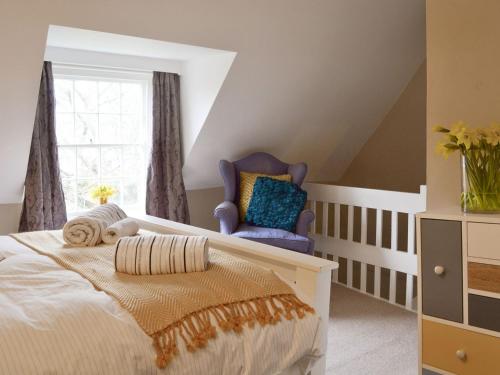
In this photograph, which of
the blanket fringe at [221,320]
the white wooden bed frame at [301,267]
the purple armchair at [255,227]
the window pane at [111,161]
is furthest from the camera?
the window pane at [111,161]

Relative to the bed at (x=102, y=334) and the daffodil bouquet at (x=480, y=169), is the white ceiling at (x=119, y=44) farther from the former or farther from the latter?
the daffodil bouquet at (x=480, y=169)

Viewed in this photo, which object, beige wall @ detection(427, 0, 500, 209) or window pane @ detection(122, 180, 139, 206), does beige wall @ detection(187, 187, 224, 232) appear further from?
beige wall @ detection(427, 0, 500, 209)

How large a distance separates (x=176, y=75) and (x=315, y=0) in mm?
1417

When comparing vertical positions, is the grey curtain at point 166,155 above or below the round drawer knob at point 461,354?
above

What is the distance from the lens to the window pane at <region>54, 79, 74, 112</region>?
158 inches

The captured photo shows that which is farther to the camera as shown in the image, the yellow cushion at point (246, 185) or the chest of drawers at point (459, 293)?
the yellow cushion at point (246, 185)

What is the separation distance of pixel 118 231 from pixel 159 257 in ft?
1.73

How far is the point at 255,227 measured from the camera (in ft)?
14.2

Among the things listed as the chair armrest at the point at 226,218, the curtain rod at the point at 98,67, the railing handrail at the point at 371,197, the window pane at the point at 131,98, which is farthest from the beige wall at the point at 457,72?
the window pane at the point at 131,98

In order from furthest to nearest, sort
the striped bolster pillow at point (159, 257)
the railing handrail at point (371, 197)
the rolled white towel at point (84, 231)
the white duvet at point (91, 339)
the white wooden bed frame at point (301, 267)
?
the railing handrail at point (371, 197)
the rolled white towel at point (84, 231)
the white wooden bed frame at point (301, 267)
the striped bolster pillow at point (159, 257)
the white duvet at point (91, 339)

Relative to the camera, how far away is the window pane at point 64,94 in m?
4.01

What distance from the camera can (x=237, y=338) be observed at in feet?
5.09

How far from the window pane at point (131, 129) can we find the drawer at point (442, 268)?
2830mm

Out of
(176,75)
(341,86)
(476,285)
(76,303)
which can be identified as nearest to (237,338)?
(76,303)
